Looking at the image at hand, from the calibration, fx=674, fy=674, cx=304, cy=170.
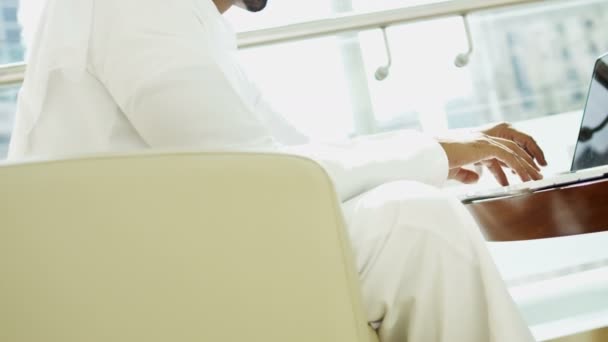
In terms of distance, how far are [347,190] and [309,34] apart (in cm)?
97

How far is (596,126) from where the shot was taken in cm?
109

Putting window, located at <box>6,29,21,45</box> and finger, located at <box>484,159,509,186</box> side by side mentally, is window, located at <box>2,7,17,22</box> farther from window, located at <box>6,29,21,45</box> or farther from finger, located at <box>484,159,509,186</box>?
finger, located at <box>484,159,509,186</box>

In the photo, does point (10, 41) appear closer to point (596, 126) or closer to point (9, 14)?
point (9, 14)

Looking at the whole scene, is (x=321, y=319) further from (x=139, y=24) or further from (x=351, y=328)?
(x=139, y=24)

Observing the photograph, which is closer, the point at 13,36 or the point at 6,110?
A: the point at 6,110

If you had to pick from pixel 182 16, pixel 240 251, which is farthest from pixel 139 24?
pixel 240 251

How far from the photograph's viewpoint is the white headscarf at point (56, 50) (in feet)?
2.86

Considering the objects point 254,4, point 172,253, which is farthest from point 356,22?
point 172,253

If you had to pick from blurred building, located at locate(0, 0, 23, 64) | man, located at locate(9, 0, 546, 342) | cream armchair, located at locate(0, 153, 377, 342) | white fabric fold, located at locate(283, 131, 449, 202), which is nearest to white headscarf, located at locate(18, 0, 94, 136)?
man, located at locate(9, 0, 546, 342)

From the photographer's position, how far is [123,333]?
0.48 m

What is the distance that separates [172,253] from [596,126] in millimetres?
842

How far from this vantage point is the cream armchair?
0.48m

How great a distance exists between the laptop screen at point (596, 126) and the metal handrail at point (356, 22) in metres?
0.65

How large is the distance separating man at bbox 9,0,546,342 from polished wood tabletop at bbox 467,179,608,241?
0.38 ft
